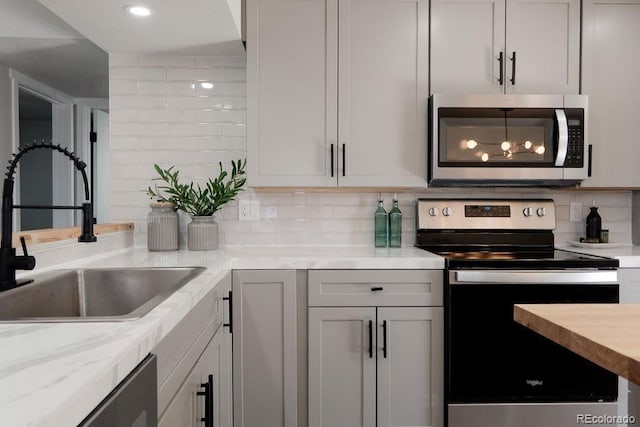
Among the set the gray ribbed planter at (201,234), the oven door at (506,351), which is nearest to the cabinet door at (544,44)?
the oven door at (506,351)

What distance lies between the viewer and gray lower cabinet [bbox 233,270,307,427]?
1.86 meters

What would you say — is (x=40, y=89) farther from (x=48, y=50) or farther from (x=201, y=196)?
(x=201, y=196)

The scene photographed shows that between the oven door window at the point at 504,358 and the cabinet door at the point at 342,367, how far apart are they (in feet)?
1.20

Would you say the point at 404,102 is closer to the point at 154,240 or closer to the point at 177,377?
the point at 154,240

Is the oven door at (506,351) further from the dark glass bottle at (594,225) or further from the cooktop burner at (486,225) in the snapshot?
the dark glass bottle at (594,225)

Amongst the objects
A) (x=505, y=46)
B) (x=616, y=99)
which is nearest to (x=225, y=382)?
(x=505, y=46)

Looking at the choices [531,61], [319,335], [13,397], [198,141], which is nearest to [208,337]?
[319,335]

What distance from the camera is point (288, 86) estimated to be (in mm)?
2090

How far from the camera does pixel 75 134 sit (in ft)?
13.4

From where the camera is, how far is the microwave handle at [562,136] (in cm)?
204

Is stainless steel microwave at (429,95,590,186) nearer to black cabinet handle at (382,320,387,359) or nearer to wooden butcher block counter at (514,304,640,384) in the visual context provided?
black cabinet handle at (382,320,387,359)

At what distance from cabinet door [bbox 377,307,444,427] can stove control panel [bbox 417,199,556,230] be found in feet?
2.05

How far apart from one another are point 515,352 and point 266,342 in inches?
Answer: 43.0

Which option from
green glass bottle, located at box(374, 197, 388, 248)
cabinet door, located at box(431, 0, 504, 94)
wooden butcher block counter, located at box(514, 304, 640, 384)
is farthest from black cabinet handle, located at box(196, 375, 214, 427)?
cabinet door, located at box(431, 0, 504, 94)
